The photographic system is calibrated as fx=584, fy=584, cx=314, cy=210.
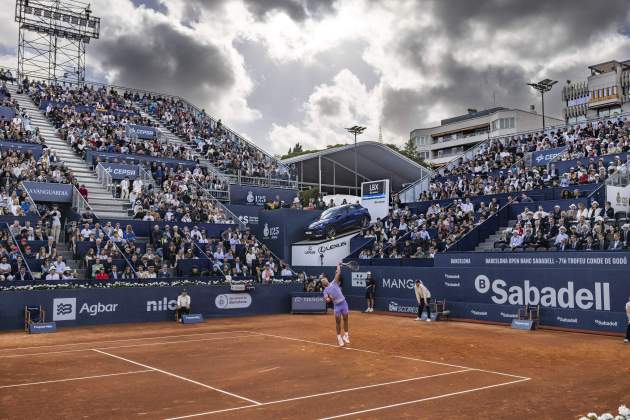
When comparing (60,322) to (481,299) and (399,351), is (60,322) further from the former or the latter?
(481,299)

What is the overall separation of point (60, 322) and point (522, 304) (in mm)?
18052

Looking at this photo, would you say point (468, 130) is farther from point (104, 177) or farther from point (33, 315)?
point (33, 315)

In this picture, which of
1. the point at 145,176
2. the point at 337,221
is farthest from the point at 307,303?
the point at 145,176

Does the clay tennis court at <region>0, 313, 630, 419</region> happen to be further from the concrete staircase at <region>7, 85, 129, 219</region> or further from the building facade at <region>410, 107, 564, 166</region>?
the building facade at <region>410, 107, 564, 166</region>

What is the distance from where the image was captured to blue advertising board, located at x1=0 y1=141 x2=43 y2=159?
106 ft

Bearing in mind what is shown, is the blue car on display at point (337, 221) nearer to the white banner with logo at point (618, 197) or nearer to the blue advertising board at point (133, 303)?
the blue advertising board at point (133, 303)

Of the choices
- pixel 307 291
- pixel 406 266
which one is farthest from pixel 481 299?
pixel 307 291

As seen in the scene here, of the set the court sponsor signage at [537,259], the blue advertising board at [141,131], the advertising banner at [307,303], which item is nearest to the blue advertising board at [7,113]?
the blue advertising board at [141,131]

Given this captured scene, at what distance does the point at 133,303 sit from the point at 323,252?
1406 centimetres

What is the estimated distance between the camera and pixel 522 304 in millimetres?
23078

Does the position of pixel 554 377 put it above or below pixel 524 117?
below

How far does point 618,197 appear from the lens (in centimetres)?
2688

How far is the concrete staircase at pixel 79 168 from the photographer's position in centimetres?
3166

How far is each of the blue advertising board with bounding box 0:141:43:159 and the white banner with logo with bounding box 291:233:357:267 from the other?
1628cm
